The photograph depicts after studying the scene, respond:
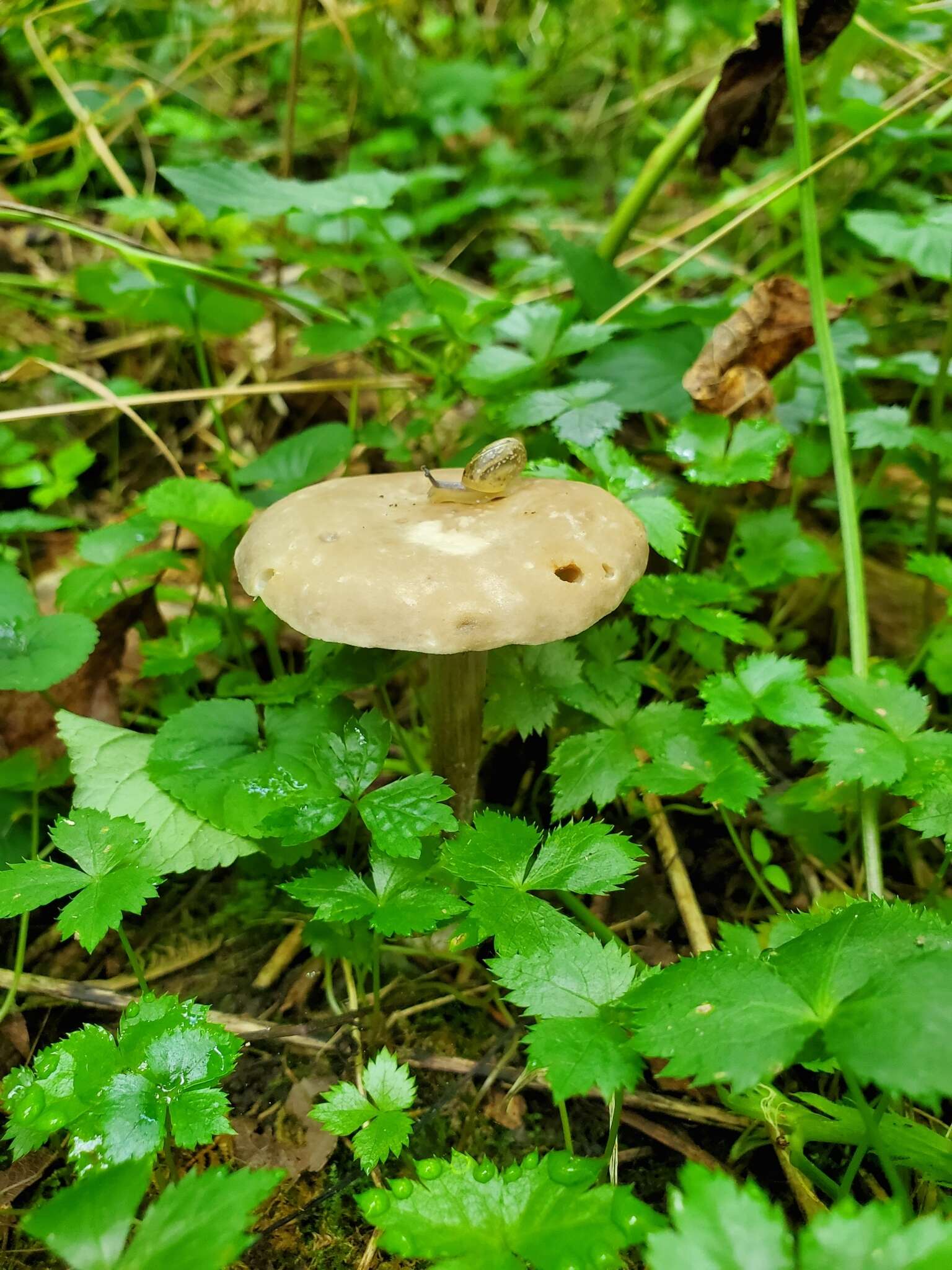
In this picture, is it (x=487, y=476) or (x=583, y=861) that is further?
(x=487, y=476)

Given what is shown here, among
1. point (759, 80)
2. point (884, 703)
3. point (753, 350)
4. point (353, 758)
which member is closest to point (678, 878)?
point (884, 703)

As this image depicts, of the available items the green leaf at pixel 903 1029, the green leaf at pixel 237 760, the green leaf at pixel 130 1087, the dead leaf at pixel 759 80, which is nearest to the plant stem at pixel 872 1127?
the green leaf at pixel 903 1029

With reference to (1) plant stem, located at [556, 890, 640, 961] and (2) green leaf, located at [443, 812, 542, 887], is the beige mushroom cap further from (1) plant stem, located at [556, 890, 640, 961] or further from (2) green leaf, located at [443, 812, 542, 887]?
(1) plant stem, located at [556, 890, 640, 961]

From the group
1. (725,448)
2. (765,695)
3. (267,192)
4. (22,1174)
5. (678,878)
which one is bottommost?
(22,1174)

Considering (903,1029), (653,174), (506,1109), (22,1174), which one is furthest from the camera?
(653,174)

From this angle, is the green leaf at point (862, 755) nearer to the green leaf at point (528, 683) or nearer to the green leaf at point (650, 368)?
the green leaf at point (528, 683)

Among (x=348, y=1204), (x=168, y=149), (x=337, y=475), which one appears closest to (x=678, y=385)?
(x=337, y=475)

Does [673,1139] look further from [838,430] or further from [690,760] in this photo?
[838,430]

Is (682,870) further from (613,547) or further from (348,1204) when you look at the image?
(348,1204)
